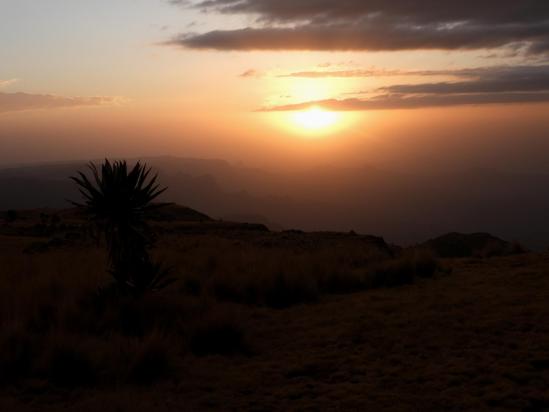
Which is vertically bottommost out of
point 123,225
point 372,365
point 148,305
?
point 372,365

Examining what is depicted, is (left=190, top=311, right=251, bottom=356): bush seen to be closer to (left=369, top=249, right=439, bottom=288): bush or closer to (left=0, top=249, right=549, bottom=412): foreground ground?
(left=0, top=249, right=549, bottom=412): foreground ground

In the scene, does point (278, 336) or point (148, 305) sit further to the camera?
point (148, 305)

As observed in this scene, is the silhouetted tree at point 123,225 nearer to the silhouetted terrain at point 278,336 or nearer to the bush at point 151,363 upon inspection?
the silhouetted terrain at point 278,336

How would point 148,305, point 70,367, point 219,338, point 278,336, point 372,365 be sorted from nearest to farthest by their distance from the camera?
point 70,367 → point 372,365 → point 219,338 → point 278,336 → point 148,305

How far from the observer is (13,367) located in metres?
8.39

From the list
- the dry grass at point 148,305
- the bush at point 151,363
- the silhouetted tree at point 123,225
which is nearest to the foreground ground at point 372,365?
the bush at point 151,363

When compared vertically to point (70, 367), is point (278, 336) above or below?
below

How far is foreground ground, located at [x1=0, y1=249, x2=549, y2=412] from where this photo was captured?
7305 mm

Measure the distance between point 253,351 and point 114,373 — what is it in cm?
235

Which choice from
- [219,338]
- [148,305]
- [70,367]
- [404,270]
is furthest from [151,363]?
[404,270]

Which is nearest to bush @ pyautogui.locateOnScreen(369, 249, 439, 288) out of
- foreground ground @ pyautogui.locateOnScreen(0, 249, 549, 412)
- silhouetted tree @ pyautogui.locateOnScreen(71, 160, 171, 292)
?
foreground ground @ pyautogui.locateOnScreen(0, 249, 549, 412)

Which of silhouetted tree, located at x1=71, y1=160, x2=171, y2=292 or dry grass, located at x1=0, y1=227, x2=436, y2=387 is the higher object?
silhouetted tree, located at x1=71, y1=160, x2=171, y2=292

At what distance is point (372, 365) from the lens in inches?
344

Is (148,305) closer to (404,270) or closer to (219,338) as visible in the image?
(219,338)
